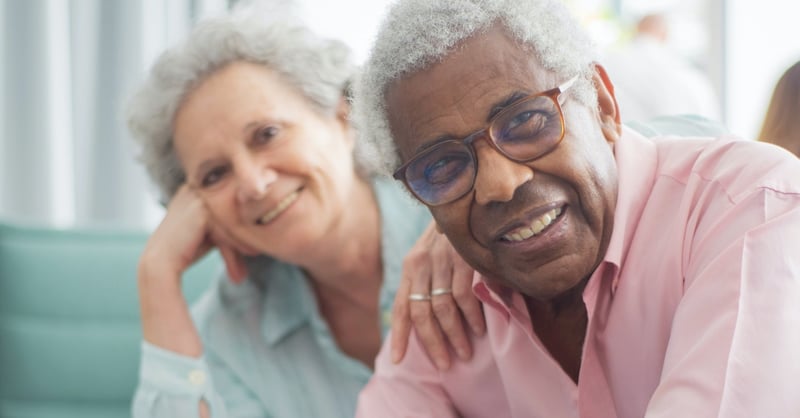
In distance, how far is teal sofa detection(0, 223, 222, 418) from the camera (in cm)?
258

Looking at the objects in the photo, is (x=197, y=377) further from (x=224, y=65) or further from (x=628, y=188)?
(x=628, y=188)

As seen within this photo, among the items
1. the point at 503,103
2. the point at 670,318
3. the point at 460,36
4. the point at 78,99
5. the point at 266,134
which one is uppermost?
the point at 78,99

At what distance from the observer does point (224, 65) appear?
2066 mm

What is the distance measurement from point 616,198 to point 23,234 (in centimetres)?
195

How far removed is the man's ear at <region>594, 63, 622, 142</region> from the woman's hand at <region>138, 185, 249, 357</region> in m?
1.07

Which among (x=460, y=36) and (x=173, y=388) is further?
(x=173, y=388)

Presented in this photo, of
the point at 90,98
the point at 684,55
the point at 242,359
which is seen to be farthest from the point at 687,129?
the point at 684,55

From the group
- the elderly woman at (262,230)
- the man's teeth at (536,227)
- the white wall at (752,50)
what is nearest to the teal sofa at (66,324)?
the elderly woman at (262,230)

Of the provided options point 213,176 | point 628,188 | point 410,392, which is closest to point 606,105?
point 628,188

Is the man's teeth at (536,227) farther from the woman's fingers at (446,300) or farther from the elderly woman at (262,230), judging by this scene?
the elderly woman at (262,230)

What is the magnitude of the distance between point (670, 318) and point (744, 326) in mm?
232

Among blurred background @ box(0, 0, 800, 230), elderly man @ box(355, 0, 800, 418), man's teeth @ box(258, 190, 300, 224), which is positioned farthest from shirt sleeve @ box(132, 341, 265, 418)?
blurred background @ box(0, 0, 800, 230)

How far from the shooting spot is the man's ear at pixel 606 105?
137 cm

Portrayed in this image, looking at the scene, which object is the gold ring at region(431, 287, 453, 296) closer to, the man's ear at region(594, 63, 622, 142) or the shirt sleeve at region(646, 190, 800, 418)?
the man's ear at region(594, 63, 622, 142)
